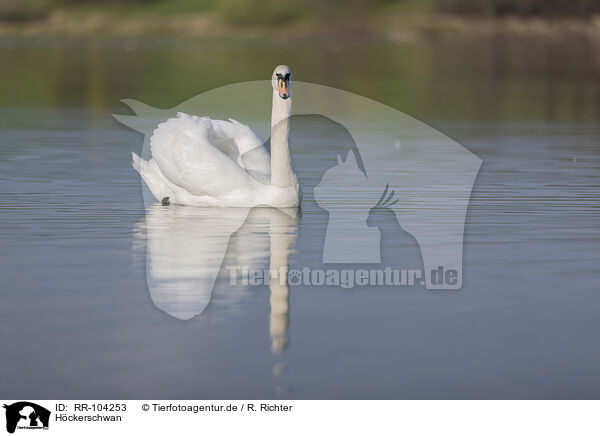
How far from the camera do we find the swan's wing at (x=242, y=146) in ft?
54.1

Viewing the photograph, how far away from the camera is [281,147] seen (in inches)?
624

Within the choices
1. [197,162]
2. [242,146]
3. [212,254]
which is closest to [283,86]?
[242,146]

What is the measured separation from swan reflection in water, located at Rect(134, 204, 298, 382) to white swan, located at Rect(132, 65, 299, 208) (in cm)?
18

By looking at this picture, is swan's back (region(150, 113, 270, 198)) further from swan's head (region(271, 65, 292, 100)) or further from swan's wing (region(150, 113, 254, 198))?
swan's head (region(271, 65, 292, 100))

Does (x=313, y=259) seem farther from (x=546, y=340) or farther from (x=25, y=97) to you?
(x=25, y=97)

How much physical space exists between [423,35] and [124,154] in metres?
111

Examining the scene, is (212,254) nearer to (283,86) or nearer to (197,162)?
(197,162)

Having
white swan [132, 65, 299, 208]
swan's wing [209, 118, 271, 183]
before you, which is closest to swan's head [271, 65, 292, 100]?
white swan [132, 65, 299, 208]

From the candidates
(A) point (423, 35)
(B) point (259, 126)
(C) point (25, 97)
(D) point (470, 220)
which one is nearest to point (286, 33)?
(A) point (423, 35)

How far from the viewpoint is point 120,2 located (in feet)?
554

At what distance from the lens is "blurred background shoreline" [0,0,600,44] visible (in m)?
134

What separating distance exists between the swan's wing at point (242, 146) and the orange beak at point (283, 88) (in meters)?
1.01

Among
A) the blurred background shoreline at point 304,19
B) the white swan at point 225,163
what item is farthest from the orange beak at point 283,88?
the blurred background shoreline at point 304,19

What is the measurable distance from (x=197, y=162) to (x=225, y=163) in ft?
1.12
